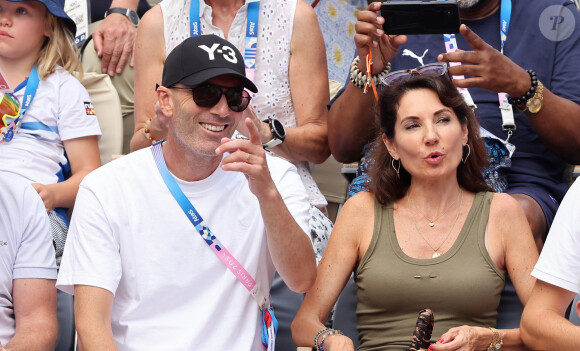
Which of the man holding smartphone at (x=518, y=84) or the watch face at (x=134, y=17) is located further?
the watch face at (x=134, y=17)

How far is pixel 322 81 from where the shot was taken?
15.6 ft

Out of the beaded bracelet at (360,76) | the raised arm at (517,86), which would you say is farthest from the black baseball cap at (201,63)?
the raised arm at (517,86)

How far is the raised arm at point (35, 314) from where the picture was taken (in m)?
3.55

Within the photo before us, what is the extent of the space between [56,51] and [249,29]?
1.00m

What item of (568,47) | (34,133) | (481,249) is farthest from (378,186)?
(34,133)

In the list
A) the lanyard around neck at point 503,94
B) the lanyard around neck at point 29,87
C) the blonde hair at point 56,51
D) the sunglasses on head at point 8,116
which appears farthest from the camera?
the blonde hair at point 56,51

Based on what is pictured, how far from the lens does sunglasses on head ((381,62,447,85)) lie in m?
4.00

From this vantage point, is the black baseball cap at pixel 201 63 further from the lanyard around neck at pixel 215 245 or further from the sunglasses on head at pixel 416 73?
the sunglasses on head at pixel 416 73

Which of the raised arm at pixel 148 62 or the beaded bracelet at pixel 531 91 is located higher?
the beaded bracelet at pixel 531 91

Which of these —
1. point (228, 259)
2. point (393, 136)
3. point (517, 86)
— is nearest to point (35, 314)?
point (228, 259)

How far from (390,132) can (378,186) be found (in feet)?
0.75

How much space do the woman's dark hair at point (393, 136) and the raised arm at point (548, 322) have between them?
2.34ft

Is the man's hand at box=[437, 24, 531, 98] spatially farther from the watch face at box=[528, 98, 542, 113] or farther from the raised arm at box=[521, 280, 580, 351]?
the raised arm at box=[521, 280, 580, 351]

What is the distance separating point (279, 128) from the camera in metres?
4.39
